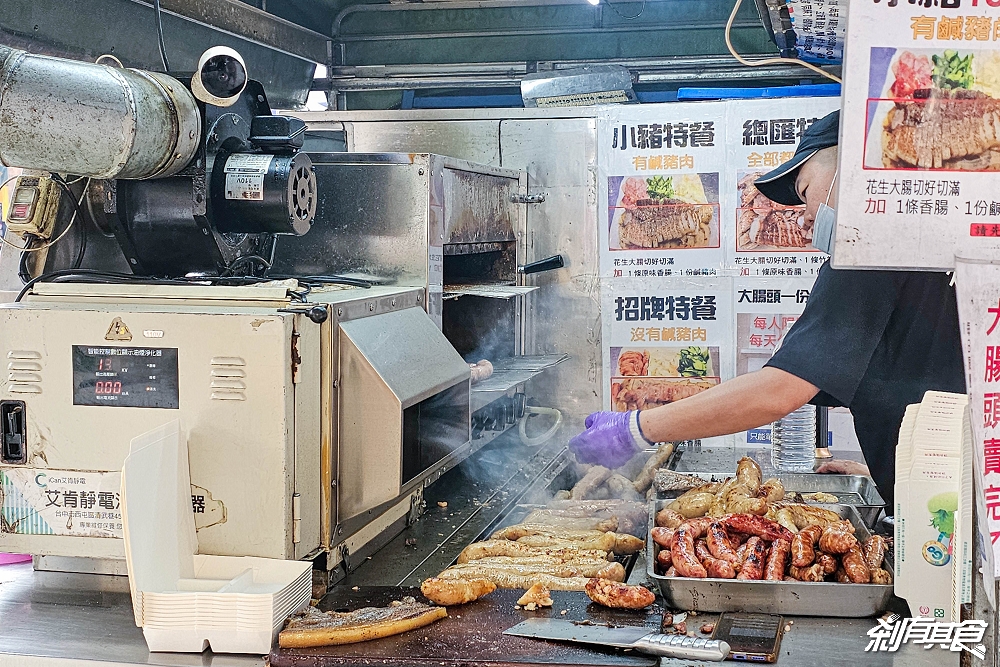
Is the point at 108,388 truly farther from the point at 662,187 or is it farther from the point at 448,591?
the point at 662,187

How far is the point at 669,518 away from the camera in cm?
260

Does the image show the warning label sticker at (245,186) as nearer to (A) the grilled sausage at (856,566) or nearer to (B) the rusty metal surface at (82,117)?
(B) the rusty metal surface at (82,117)

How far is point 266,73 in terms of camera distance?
593 cm

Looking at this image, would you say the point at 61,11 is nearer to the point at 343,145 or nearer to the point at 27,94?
the point at 343,145

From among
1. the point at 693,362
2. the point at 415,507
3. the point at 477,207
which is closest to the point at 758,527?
the point at 415,507

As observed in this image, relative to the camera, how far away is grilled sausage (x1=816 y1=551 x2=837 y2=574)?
2.17m

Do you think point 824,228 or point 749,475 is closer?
point 824,228

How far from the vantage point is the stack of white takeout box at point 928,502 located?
159 centimetres

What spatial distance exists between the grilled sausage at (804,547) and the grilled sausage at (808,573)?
0.04ft

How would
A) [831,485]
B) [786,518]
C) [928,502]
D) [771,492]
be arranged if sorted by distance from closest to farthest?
1. [928,502]
2. [786,518]
3. [771,492]
4. [831,485]

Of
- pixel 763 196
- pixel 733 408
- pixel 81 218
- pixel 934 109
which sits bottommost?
pixel 733 408

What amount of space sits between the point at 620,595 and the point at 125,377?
1.18m

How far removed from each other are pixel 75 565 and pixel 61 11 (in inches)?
107

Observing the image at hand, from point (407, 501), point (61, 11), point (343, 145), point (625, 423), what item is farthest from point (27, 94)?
point (343, 145)
